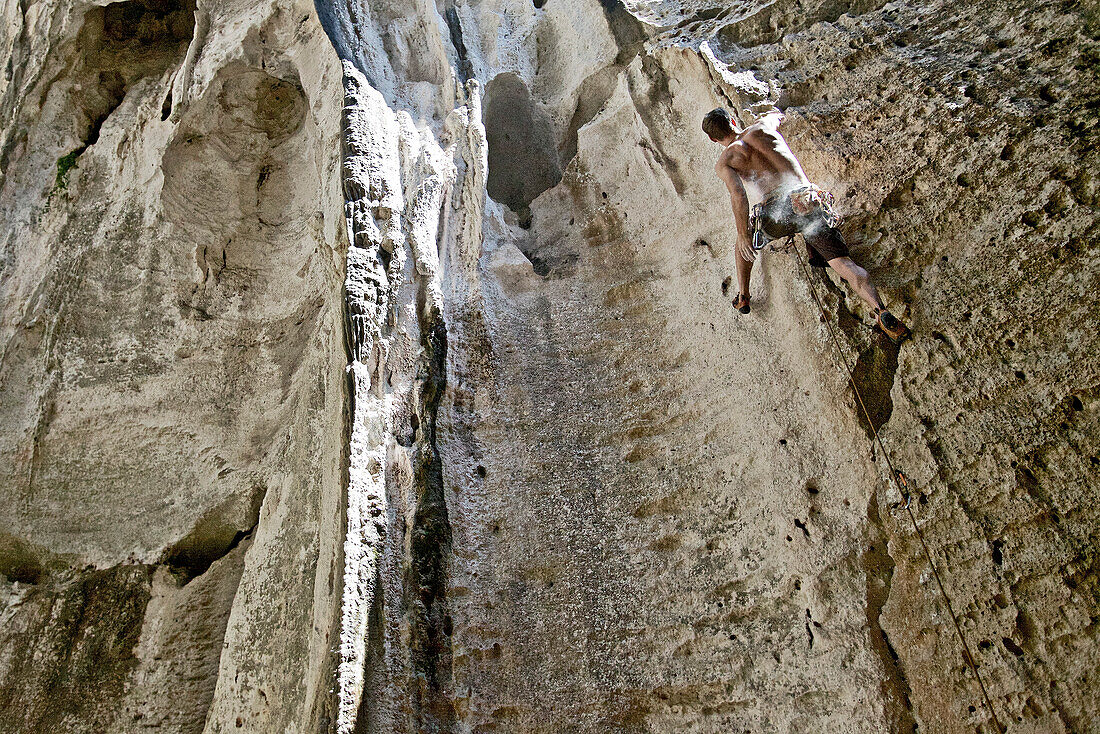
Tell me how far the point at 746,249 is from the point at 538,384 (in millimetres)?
1010

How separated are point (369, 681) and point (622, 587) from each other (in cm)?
89

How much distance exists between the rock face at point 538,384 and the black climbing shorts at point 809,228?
0.12m

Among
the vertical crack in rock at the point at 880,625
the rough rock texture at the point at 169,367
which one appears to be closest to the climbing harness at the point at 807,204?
the vertical crack in rock at the point at 880,625

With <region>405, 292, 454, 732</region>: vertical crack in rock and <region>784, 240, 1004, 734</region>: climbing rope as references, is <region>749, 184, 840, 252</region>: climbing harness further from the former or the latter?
<region>405, 292, 454, 732</region>: vertical crack in rock

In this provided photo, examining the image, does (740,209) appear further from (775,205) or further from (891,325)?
(891,325)

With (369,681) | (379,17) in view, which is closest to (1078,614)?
(369,681)

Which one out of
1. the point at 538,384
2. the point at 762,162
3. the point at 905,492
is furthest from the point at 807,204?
the point at 538,384

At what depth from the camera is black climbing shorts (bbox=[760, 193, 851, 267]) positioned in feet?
7.61

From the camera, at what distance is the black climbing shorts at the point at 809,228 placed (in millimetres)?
2318

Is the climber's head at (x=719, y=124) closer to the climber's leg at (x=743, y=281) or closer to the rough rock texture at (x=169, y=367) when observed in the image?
the climber's leg at (x=743, y=281)

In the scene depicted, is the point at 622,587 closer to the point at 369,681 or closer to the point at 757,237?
the point at 369,681

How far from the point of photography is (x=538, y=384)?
3.02 m

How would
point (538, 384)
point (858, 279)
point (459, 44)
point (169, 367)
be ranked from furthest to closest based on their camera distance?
1. point (459, 44)
2. point (169, 367)
3. point (538, 384)
4. point (858, 279)

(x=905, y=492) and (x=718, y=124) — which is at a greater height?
(x=718, y=124)
